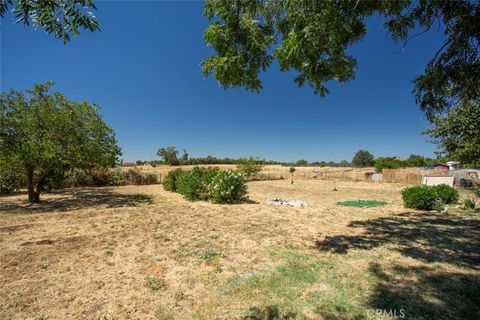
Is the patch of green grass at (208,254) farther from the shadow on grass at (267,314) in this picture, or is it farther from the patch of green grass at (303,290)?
the shadow on grass at (267,314)

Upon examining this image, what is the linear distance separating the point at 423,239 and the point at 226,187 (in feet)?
25.9

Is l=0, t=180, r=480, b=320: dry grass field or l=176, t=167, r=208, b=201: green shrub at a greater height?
l=176, t=167, r=208, b=201: green shrub

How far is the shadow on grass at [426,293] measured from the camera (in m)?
3.10

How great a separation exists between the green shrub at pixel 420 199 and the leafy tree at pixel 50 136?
1423cm

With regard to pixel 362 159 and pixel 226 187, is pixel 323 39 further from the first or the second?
pixel 362 159

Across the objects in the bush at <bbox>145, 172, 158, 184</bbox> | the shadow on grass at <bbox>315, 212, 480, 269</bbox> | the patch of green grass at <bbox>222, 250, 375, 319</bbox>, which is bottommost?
the patch of green grass at <bbox>222, 250, 375, 319</bbox>

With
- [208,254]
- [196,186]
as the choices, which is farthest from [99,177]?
[208,254]

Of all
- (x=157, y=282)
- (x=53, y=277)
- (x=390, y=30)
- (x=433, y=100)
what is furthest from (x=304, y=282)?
(x=390, y=30)

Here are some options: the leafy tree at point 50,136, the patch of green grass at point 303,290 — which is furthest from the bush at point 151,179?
the patch of green grass at point 303,290

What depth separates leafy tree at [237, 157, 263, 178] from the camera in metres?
30.6

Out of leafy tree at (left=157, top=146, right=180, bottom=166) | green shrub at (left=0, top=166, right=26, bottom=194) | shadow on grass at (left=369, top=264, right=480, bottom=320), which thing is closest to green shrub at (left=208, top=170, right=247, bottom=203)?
shadow on grass at (left=369, top=264, right=480, bottom=320)

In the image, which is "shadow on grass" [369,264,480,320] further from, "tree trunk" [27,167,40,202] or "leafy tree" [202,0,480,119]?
"tree trunk" [27,167,40,202]

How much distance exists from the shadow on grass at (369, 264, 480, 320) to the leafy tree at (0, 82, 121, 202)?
1197 cm

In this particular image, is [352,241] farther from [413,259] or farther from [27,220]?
[27,220]
